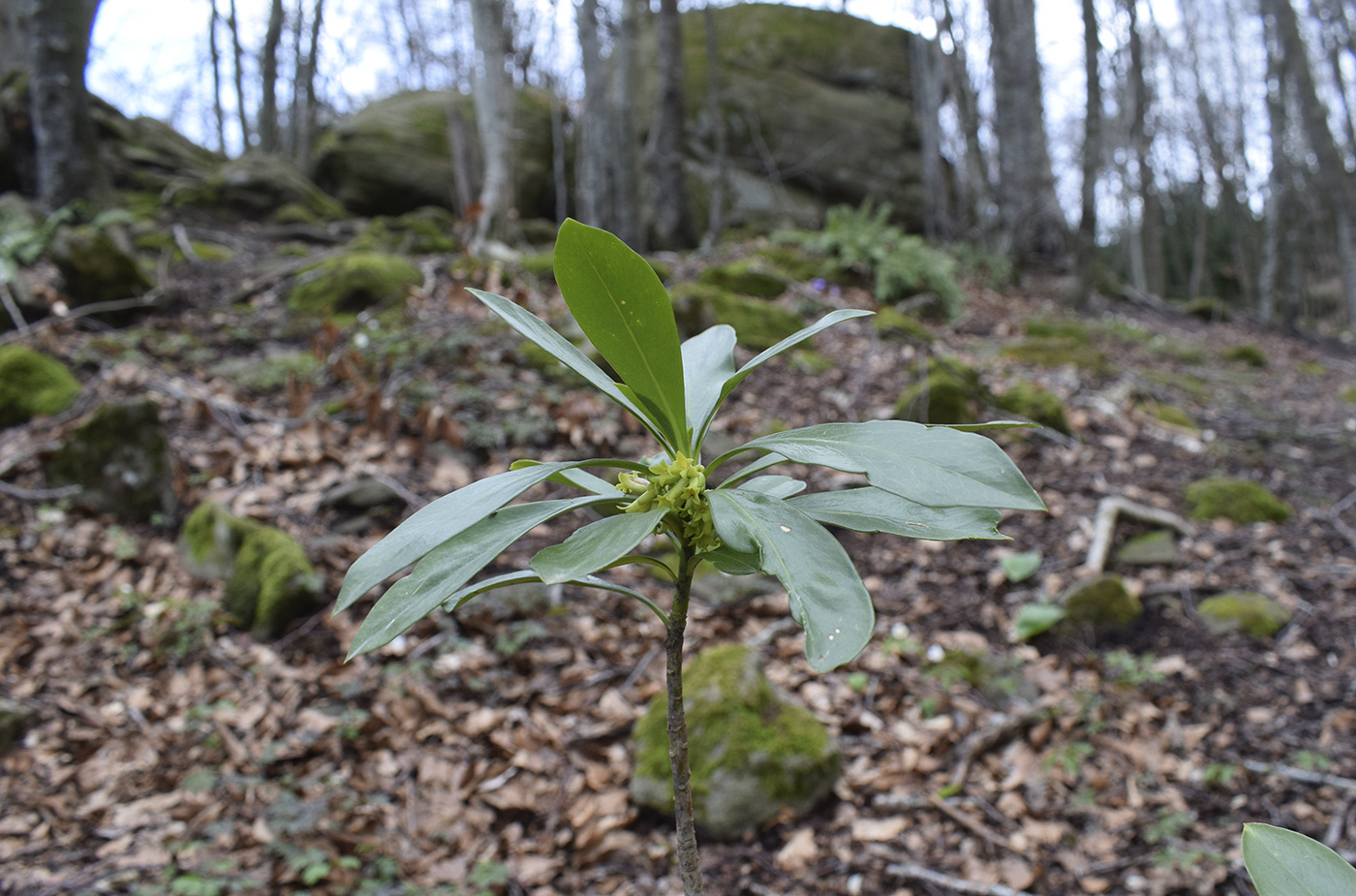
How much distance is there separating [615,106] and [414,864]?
26.5 ft

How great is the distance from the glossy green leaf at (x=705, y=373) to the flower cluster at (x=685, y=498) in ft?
0.15

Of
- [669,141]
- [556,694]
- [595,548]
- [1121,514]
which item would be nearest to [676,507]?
[595,548]

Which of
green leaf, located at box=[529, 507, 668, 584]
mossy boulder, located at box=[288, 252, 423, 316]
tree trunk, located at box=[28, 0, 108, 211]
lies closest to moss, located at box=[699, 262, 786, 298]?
mossy boulder, located at box=[288, 252, 423, 316]

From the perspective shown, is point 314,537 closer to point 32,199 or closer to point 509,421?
point 509,421

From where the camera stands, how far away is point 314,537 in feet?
10.2

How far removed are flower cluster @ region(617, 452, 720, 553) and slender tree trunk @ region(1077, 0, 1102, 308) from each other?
8.54 meters

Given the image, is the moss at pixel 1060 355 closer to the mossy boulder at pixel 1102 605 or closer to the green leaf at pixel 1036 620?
the mossy boulder at pixel 1102 605

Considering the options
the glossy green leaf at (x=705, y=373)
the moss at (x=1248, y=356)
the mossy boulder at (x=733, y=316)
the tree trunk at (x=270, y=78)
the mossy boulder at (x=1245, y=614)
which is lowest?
the mossy boulder at (x=1245, y=614)

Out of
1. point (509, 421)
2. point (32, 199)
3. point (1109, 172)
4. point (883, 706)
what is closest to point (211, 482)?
point (509, 421)

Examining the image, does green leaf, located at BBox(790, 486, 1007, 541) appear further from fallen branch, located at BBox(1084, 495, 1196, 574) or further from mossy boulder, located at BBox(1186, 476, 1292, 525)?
mossy boulder, located at BBox(1186, 476, 1292, 525)

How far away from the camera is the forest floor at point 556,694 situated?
2047 mm

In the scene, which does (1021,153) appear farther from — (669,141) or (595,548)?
(595,548)

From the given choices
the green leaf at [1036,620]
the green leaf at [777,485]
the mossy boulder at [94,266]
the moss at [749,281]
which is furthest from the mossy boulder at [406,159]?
the green leaf at [777,485]

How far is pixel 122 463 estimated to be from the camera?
3.27 m
